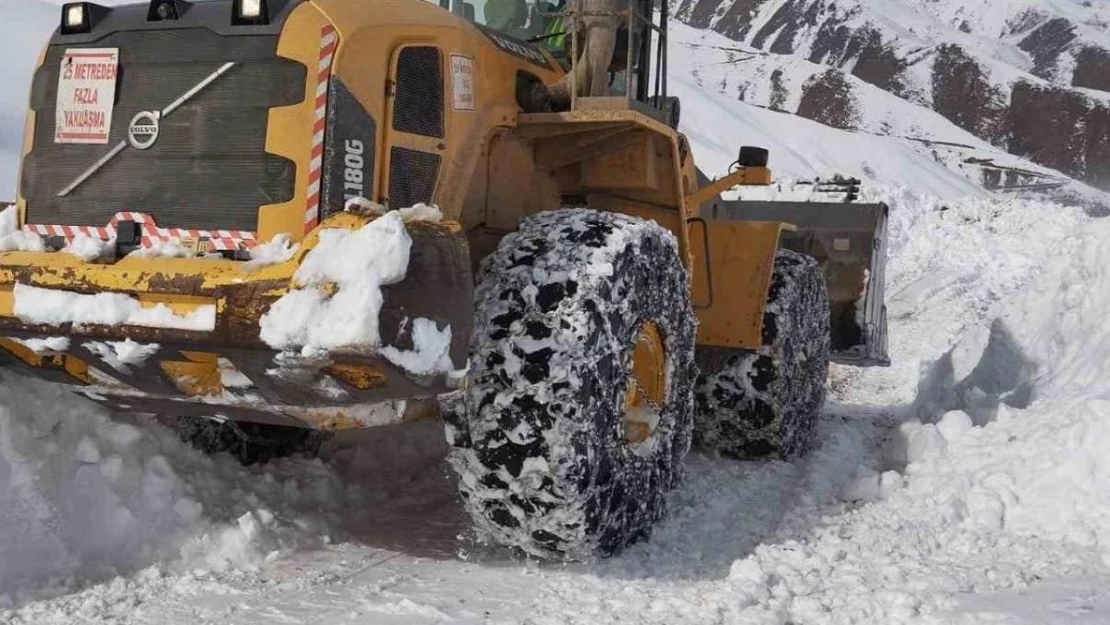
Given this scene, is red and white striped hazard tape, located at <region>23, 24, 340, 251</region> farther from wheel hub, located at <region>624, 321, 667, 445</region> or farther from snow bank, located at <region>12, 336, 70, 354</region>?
wheel hub, located at <region>624, 321, 667, 445</region>

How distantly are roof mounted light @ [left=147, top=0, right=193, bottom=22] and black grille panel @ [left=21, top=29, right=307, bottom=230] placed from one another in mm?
64

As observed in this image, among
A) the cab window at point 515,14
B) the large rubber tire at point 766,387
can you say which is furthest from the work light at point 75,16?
the large rubber tire at point 766,387

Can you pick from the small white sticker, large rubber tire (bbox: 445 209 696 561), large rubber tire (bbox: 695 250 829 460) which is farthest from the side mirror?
the small white sticker

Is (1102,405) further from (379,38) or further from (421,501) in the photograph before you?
(379,38)

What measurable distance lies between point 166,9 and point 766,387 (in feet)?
11.4

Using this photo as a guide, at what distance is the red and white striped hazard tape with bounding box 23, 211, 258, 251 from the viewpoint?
3.53m

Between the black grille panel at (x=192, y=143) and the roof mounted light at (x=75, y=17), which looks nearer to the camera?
the black grille panel at (x=192, y=143)

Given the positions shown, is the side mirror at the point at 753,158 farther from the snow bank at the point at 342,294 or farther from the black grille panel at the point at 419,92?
the snow bank at the point at 342,294

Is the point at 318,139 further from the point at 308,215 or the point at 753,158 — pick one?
the point at 753,158

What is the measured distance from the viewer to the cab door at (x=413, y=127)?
3619 mm

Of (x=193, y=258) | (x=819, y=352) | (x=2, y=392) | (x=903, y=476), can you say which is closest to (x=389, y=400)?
(x=193, y=258)

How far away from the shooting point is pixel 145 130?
366 centimetres

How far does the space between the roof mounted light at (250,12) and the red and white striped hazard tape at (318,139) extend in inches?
9.1

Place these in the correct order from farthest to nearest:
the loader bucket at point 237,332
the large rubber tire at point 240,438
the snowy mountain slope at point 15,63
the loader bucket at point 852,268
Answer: the snowy mountain slope at point 15,63 < the loader bucket at point 852,268 < the large rubber tire at point 240,438 < the loader bucket at point 237,332
